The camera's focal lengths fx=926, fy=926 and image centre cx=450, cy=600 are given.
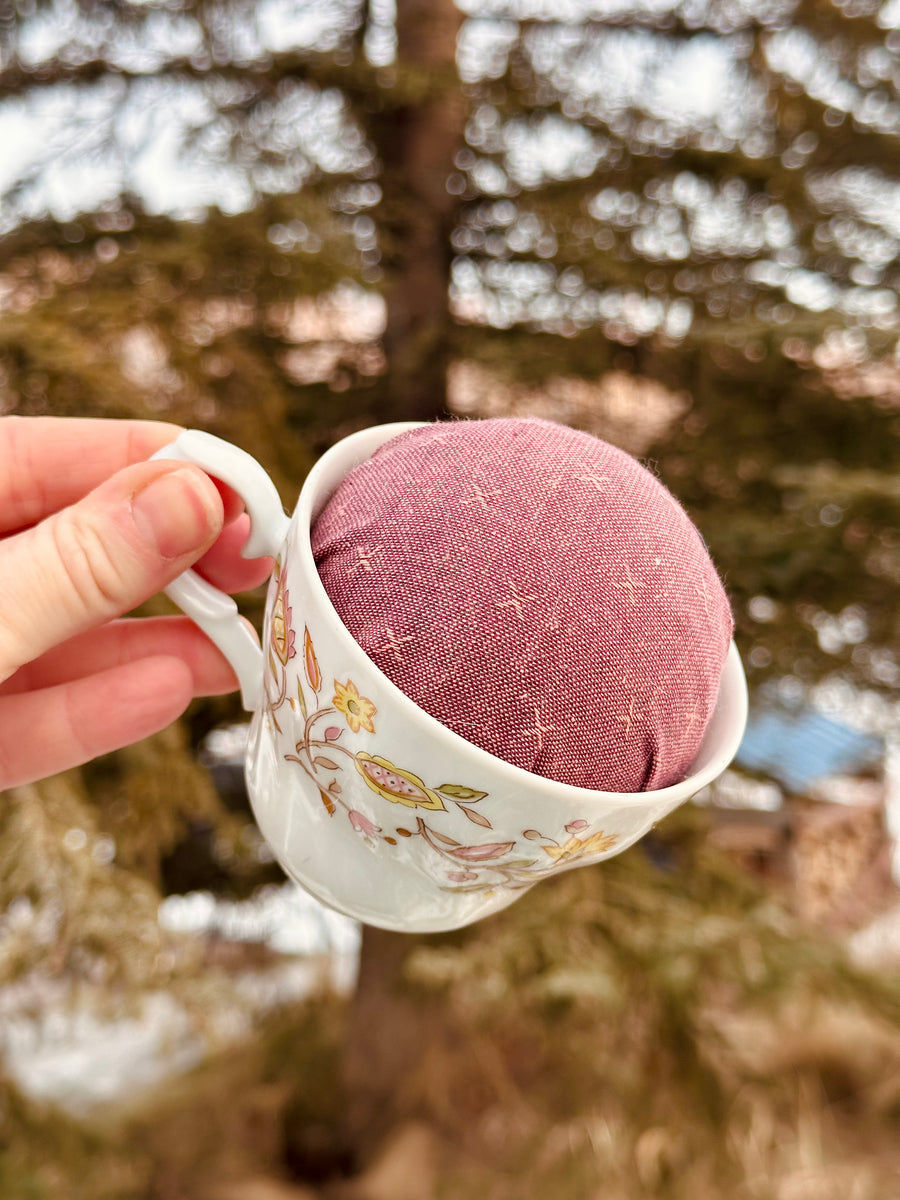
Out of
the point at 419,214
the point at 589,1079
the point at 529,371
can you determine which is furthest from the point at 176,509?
the point at 589,1079

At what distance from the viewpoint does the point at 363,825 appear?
460 millimetres

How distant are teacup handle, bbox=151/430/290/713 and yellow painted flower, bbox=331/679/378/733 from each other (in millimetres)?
103

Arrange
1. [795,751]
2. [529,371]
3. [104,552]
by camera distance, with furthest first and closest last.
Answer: [795,751], [529,371], [104,552]

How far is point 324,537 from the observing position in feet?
1.48

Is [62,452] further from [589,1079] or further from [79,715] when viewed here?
[589,1079]

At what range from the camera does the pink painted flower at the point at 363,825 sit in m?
0.45

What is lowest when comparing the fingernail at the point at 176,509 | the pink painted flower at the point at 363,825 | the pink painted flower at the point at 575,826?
the pink painted flower at the point at 363,825

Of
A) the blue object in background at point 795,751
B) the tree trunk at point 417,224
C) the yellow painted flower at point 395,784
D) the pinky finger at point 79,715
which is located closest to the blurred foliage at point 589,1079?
the blue object in background at point 795,751

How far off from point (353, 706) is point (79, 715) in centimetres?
36

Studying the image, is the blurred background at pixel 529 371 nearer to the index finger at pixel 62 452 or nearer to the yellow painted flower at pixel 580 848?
the index finger at pixel 62 452

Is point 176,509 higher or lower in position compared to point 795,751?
higher

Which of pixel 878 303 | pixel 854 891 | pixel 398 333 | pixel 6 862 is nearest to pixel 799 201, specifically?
pixel 878 303

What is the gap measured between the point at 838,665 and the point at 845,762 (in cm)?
32

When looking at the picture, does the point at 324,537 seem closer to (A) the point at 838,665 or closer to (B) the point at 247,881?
(A) the point at 838,665
